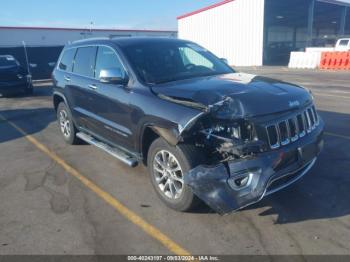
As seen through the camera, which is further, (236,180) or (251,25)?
(251,25)

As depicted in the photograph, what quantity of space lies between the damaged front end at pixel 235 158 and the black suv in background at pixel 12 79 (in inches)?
534

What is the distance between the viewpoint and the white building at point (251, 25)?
33125 millimetres

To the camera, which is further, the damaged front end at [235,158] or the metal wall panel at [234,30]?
the metal wall panel at [234,30]

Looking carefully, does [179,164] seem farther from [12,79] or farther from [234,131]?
[12,79]

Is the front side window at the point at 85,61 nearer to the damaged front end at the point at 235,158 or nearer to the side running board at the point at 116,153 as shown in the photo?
the side running board at the point at 116,153

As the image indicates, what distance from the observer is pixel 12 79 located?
15.4 metres

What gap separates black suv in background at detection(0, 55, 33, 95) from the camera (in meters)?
15.2

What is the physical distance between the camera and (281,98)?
156 inches

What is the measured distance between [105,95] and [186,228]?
7.68 feet

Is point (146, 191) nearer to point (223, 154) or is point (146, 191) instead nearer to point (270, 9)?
point (223, 154)

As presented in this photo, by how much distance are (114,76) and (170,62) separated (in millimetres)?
910

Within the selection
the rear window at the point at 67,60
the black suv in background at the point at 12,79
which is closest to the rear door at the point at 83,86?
the rear window at the point at 67,60

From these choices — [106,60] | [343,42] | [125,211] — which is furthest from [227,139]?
[343,42]

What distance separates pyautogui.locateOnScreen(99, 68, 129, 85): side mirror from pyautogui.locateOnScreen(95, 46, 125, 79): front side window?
0.15 meters
